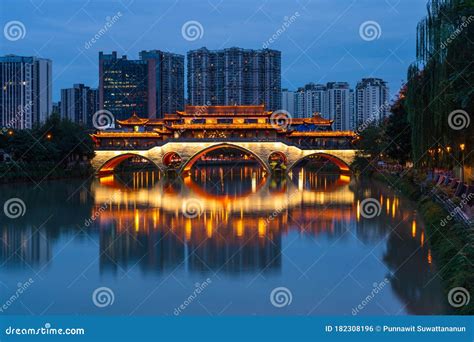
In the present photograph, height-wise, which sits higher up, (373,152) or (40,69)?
(40,69)

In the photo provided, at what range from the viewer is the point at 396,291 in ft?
29.2

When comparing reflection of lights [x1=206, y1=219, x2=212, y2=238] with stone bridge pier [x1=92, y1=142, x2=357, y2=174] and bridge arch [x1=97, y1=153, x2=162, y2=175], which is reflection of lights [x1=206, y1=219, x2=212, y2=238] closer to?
stone bridge pier [x1=92, y1=142, x2=357, y2=174]

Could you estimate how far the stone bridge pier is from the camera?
38250 mm

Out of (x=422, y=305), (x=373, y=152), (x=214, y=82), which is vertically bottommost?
(x=422, y=305)

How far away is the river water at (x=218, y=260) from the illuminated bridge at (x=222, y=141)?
18.2 metres

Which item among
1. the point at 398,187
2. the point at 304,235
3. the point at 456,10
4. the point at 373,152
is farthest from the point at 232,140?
the point at 456,10

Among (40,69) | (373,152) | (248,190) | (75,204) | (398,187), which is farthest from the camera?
(40,69)

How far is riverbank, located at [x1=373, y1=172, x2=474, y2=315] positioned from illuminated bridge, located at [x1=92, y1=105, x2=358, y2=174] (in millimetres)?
22235

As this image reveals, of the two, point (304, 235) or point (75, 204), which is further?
point (75, 204)

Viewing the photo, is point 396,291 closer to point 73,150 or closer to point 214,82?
point 73,150

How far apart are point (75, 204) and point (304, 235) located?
963 centimetres

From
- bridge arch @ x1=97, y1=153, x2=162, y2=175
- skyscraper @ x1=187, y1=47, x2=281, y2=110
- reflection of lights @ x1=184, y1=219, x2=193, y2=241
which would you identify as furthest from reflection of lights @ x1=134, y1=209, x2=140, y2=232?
skyscraper @ x1=187, y1=47, x2=281, y2=110

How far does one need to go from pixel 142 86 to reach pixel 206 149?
44937 mm

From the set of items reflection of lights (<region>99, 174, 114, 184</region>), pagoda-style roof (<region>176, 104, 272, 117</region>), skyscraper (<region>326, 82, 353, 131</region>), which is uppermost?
skyscraper (<region>326, 82, 353, 131</region>)
